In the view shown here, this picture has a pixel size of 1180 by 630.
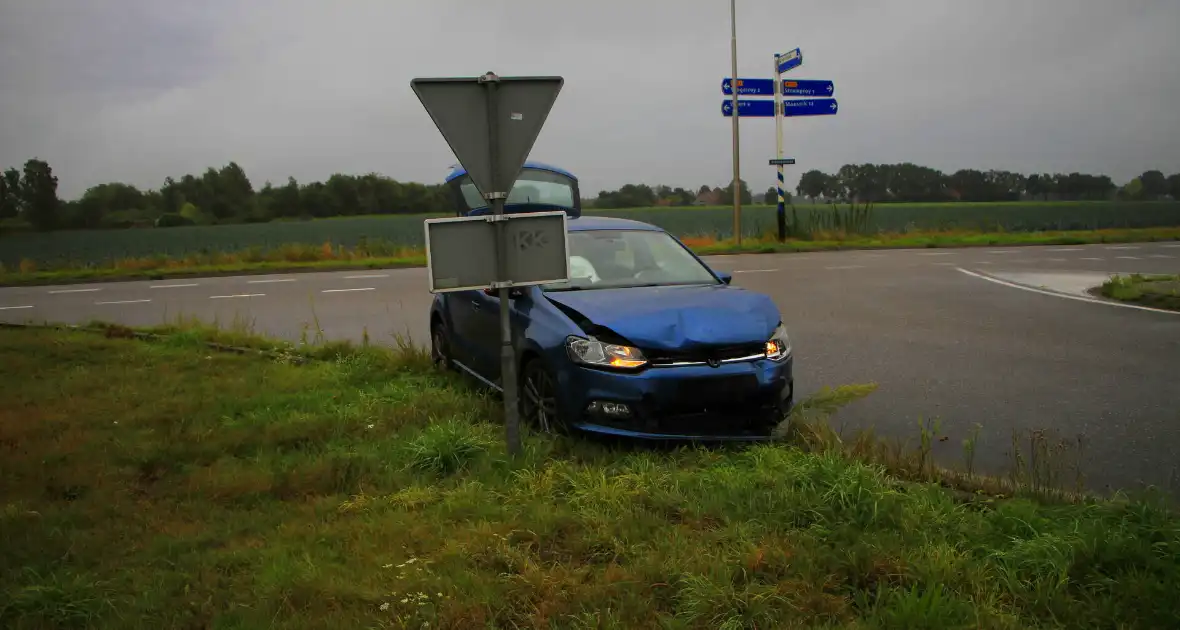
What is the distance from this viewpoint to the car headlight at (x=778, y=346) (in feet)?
18.2

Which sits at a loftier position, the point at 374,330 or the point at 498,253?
the point at 498,253

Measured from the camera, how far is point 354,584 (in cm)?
350

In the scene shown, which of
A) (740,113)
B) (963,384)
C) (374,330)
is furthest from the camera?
(740,113)

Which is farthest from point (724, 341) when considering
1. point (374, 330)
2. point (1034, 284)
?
point (1034, 284)

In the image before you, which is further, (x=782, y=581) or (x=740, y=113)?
(x=740, y=113)

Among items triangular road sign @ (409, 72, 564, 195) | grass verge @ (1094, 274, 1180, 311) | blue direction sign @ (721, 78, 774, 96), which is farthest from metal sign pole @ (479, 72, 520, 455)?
blue direction sign @ (721, 78, 774, 96)

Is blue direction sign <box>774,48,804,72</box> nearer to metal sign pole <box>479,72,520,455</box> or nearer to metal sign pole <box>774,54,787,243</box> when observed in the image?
metal sign pole <box>774,54,787,243</box>

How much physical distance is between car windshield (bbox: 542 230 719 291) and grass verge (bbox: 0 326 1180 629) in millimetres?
1306

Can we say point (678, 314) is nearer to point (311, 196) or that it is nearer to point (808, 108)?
point (808, 108)

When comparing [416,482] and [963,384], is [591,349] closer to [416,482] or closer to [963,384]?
[416,482]

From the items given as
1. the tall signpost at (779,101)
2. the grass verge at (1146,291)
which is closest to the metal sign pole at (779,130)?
the tall signpost at (779,101)

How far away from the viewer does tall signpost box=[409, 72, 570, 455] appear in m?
4.90

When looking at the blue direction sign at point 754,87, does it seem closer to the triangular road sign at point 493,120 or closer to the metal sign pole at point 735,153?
the metal sign pole at point 735,153

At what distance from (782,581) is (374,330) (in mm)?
8302
